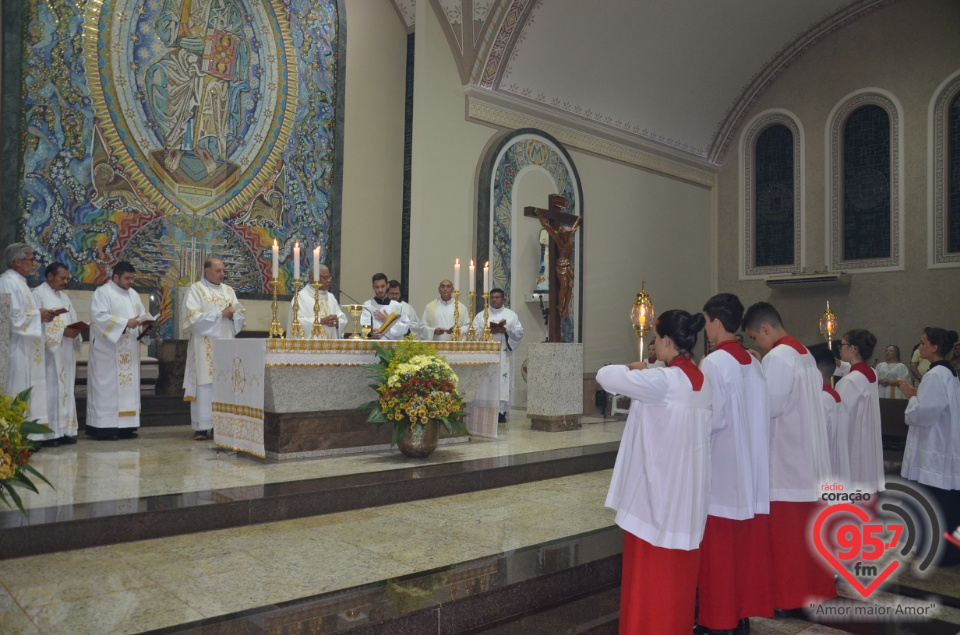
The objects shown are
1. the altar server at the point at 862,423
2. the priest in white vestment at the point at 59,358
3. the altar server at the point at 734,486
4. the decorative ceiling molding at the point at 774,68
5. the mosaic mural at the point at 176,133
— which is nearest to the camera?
the altar server at the point at 734,486

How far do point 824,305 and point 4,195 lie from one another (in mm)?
12963

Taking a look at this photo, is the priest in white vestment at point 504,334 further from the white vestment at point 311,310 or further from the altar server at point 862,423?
the altar server at point 862,423

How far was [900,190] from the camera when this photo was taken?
13.3 metres

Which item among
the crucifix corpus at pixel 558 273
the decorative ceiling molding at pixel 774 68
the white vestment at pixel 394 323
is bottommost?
the white vestment at pixel 394 323

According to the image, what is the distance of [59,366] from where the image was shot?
6.86 m

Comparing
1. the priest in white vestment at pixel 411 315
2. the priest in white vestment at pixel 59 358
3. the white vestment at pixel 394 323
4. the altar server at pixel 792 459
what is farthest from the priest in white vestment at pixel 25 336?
the altar server at pixel 792 459

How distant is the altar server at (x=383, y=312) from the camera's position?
27.1 ft

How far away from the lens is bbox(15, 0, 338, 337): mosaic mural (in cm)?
802

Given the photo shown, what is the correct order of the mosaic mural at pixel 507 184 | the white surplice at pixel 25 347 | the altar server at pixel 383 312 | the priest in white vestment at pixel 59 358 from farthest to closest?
the mosaic mural at pixel 507 184 < the altar server at pixel 383 312 < the priest in white vestment at pixel 59 358 < the white surplice at pixel 25 347

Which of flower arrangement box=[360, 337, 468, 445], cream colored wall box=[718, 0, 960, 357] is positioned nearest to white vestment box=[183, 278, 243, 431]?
flower arrangement box=[360, 337, 468, 445]

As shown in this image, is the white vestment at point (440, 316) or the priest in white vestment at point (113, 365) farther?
the white vestment at point (440, 316)

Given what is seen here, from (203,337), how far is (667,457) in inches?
209

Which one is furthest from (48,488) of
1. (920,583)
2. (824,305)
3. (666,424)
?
(824,305)

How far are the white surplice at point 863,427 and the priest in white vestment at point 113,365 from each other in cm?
607
